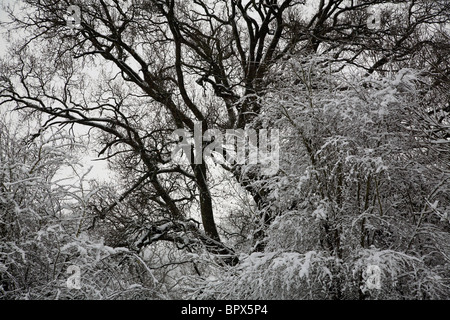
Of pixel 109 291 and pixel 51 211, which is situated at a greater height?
pixel 51 211

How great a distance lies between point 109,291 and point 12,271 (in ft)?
2.99

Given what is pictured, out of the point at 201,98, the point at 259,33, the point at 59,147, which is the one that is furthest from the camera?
the point at 201,98

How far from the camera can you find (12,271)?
141 inches

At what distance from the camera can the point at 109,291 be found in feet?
12.8

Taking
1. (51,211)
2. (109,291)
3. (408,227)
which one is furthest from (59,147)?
(408,227)

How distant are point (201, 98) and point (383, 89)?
25.5ft

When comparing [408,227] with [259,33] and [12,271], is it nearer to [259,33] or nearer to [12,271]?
[12,271]

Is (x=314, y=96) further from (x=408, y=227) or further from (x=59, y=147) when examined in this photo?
(x=59, y=147)

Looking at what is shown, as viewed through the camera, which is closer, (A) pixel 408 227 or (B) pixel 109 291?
(A) pixel 408 227
